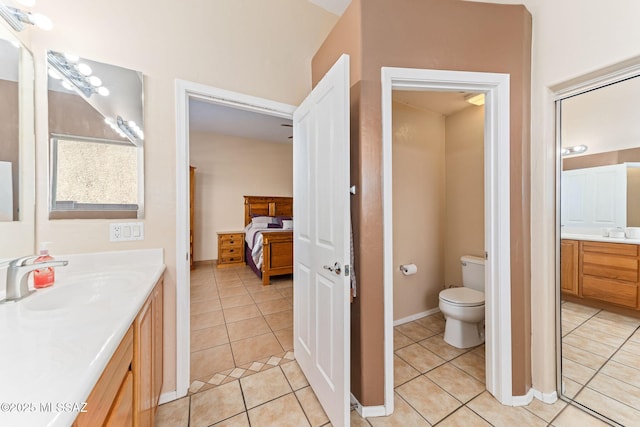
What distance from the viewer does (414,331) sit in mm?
2396

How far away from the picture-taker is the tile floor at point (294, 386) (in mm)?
1407

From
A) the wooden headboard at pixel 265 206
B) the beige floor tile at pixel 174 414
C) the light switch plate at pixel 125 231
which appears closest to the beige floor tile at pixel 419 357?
the beige floor tile at pixel 174 414

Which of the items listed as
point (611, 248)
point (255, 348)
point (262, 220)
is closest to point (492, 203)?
point (611, 248)

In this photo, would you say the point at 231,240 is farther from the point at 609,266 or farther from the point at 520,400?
the point at 609,266

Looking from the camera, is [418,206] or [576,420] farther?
[418,206]

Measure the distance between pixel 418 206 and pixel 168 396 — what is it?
2.64 metres

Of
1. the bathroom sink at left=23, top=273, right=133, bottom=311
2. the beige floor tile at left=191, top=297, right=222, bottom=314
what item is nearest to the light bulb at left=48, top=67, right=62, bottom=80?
the bathroom sink at left=23, top=273, right=133, bottom=311

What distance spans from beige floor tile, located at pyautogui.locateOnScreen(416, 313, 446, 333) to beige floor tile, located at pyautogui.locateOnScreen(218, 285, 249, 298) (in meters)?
2.33

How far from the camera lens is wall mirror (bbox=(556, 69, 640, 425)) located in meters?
1.41

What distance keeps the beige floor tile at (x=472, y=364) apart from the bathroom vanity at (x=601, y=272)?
77 cm

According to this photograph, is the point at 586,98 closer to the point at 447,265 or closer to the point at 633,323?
the point at 633,323

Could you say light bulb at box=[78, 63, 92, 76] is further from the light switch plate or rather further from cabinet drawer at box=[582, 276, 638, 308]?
cabinet drawer at box=[582, 276, 638, 308]

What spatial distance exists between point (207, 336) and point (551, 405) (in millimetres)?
2640

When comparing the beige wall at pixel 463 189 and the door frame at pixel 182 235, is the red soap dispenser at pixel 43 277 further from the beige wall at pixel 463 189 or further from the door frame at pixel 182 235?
the beige wall at pixel 463 189
